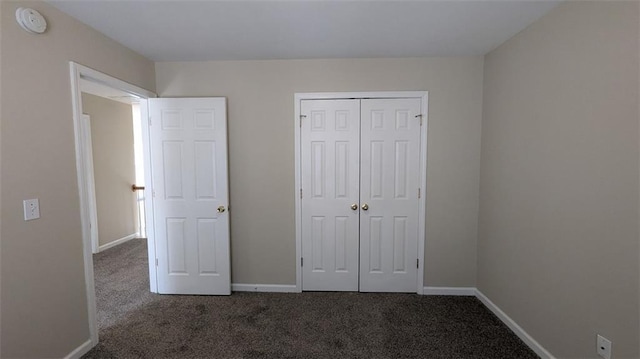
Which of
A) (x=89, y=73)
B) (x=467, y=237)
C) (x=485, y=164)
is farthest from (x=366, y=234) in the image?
(x=89, y=73)

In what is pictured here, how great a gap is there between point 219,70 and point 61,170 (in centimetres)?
156

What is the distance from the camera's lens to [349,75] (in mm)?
2525

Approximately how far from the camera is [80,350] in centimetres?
181

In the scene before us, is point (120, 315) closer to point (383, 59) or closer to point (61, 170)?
point (61, 170)

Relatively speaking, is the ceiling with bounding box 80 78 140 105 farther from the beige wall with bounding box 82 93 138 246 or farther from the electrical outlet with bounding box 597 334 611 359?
the electrical outlet with bounding box 597 334 611 359

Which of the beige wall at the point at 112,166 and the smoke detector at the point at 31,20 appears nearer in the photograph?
the smoke detector at the point at 31,20

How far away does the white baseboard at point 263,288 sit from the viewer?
270cm

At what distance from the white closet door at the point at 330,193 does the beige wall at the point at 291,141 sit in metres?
0.17

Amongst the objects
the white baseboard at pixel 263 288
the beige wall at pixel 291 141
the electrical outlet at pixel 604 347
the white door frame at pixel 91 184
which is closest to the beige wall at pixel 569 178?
the electrical outlet at pixel 604 347

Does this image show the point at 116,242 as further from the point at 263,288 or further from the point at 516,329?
the point at 516,329

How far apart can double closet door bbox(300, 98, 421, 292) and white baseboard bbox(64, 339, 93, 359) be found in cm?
177

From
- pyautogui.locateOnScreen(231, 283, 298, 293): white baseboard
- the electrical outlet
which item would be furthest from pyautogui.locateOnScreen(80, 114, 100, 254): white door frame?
the electrical outlet

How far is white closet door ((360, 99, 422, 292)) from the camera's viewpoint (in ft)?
8.26

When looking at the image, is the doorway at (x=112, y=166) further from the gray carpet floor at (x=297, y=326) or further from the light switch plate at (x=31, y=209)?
the light switch plate at (x=31, y=209)
